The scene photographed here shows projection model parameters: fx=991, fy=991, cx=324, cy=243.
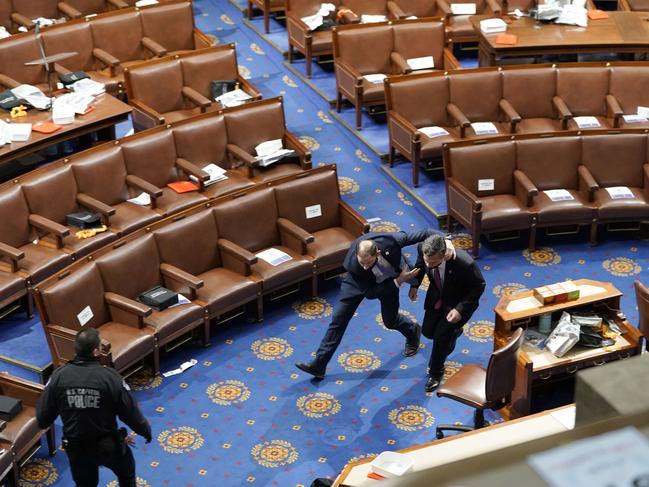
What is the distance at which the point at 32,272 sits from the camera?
7309 millimetres

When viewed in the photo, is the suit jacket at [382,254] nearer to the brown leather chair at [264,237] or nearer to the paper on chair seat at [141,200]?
the brown leather chair at [264,237]

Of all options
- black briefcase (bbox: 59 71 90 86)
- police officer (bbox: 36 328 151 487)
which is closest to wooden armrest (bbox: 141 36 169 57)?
black briefcase (bbox: 59 71 90 86)

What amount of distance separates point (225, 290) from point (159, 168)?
1.59 meters

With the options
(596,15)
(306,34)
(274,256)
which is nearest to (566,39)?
(596,15)

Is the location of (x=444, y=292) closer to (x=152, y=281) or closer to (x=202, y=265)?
(x=202, y=265)

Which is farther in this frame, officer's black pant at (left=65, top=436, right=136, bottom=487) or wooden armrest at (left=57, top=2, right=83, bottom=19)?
wooden armrest at (left=57, top=2, right=83, bottom=19)

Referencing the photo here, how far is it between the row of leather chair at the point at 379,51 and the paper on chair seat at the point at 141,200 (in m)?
2.73

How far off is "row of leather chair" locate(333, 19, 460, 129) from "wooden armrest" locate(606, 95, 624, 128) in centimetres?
157

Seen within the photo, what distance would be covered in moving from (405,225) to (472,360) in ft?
6.56

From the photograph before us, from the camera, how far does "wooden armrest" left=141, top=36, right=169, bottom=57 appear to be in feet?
33.5

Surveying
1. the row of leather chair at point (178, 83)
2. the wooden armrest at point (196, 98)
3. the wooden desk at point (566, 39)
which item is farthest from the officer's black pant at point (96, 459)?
the wooden desk at point (566, 39)

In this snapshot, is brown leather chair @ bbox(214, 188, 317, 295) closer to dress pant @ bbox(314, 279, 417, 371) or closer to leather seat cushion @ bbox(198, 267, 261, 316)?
leather seat cushion @ bbox(198, 267, 261, 316)

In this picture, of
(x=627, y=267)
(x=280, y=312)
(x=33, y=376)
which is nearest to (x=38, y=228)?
(x=33, y=376)

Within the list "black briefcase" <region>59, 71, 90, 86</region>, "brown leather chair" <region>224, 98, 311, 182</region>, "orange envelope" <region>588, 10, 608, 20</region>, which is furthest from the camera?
"orange envelope" <region>588, 10, 608, 20</region>
